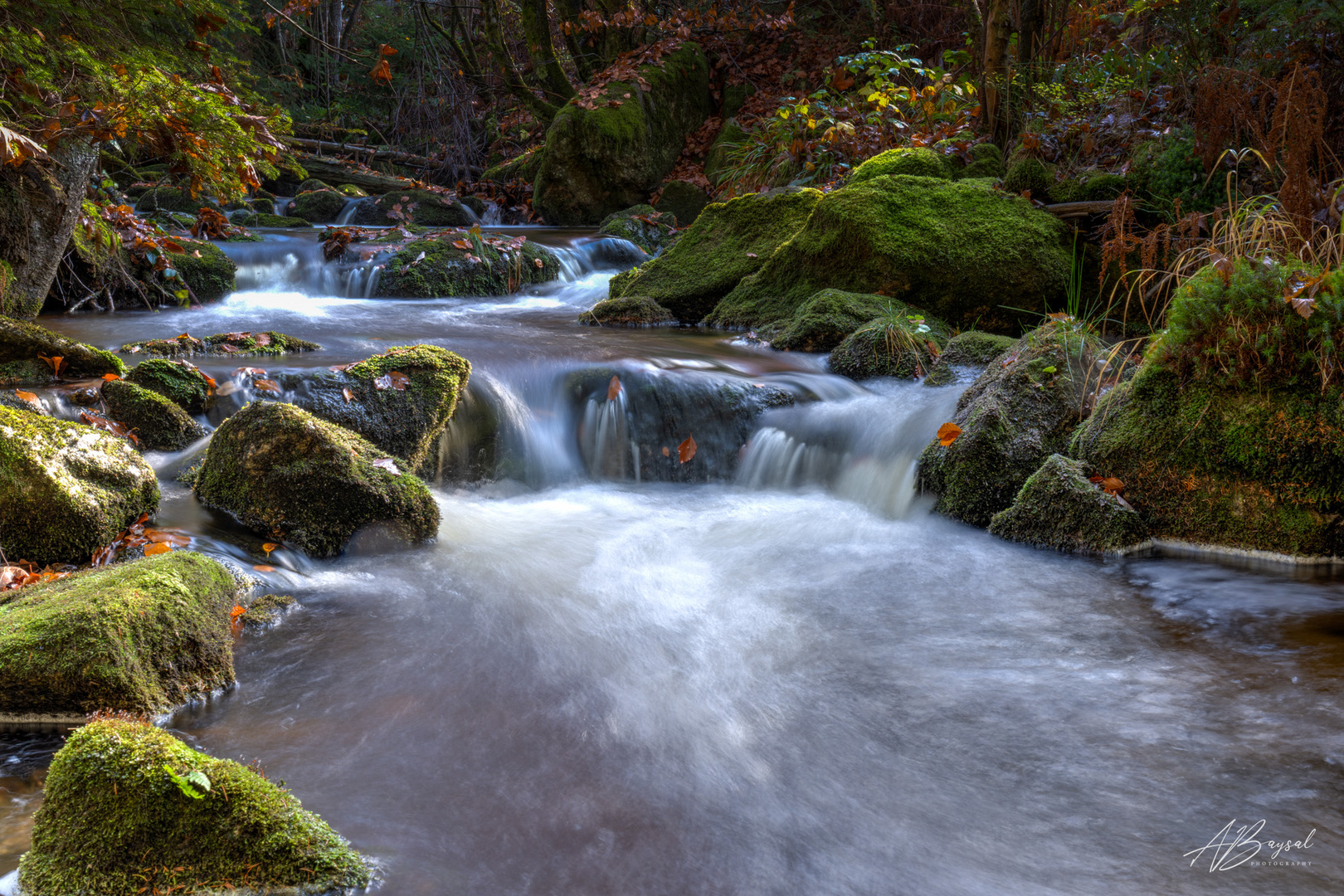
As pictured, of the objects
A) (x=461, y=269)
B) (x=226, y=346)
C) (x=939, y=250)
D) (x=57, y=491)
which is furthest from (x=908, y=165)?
(x=57, y=491)

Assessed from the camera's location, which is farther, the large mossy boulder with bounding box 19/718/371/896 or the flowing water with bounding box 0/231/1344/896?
the flowing water with bounding box 0/231/1344/896

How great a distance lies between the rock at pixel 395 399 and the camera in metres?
5.12

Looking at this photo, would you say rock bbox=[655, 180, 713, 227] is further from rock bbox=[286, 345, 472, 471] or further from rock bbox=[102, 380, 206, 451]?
rock bbox=[102, 380, 206, 451]

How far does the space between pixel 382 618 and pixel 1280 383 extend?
426cm

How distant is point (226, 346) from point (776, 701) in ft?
17.8

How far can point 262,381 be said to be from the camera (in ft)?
17.8

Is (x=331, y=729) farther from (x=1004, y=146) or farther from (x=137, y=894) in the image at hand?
(x=1004, y=146)

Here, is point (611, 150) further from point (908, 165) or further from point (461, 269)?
point (908, 165)

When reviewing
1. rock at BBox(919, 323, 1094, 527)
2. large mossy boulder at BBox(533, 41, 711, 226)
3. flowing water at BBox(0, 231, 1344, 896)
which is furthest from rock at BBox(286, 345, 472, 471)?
large mossy boulder at BBox(533, 41, 711, 226)

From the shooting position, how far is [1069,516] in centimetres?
434

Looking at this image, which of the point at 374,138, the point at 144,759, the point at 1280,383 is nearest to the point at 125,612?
the point at 144,759

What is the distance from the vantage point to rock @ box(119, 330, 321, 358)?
20.8 feet

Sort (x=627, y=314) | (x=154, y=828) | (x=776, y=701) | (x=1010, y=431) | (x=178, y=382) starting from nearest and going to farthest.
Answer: (x=154, y=828) → (x=776, y=701) → (x=1010, y=431) → (x=178, y=382) → (x=627, y=314)

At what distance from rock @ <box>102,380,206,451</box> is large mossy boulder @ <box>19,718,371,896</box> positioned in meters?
3.41
